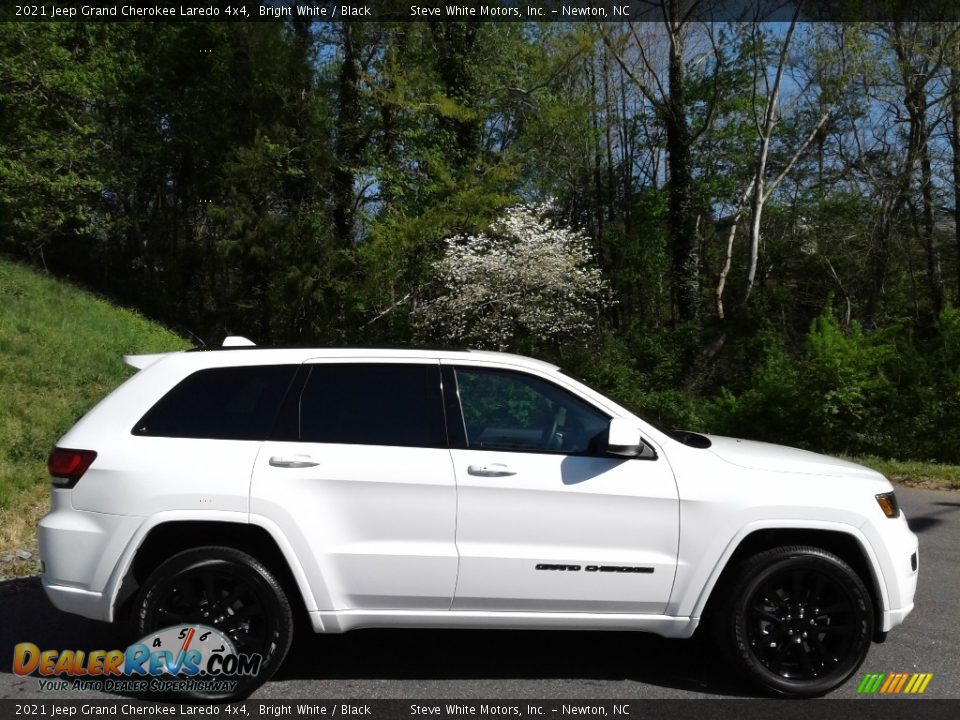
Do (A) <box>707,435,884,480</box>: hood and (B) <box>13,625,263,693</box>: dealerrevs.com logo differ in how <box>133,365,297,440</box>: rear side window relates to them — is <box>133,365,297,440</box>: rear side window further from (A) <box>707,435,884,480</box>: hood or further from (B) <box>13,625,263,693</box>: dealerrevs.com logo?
(A) <box>707,435,884,480</box>: hood

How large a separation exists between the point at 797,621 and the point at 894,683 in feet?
2.34

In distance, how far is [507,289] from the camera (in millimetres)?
22547

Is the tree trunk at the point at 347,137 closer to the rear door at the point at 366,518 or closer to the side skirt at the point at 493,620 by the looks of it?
the rear door at the point at 366,518

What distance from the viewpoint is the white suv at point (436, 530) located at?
4309mm

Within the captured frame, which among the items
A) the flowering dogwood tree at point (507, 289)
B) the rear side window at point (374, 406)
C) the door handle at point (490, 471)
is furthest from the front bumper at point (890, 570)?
the flowering dogwood tree at point (507, 289)

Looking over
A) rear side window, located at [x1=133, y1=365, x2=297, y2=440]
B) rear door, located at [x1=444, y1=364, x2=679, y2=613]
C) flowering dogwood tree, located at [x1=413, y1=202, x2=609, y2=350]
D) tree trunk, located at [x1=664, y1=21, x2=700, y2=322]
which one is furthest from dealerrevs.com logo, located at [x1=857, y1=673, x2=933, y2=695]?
tree trunk, located at [x1=664, y1=21, x2=700, y2=322]

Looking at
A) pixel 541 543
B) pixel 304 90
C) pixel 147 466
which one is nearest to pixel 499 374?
pixel 541 543

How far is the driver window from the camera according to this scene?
15.1ft

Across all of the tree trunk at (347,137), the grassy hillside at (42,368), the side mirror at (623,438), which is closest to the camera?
the side mirror at (623,438)

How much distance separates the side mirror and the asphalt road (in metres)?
1.26

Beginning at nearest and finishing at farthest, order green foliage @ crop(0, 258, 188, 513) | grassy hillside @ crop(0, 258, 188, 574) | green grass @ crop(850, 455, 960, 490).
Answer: grassy hillside @ crop(0, 258, 188, 574)
green foliage @ crop(0, 258, 188, 513)
green grass @ crop(850, 455, 960, 490)

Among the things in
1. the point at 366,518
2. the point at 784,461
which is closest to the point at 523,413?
the point at 366,518

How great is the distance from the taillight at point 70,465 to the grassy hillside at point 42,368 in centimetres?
288

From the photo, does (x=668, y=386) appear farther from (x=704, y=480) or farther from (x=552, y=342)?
(x=704, y=480)
